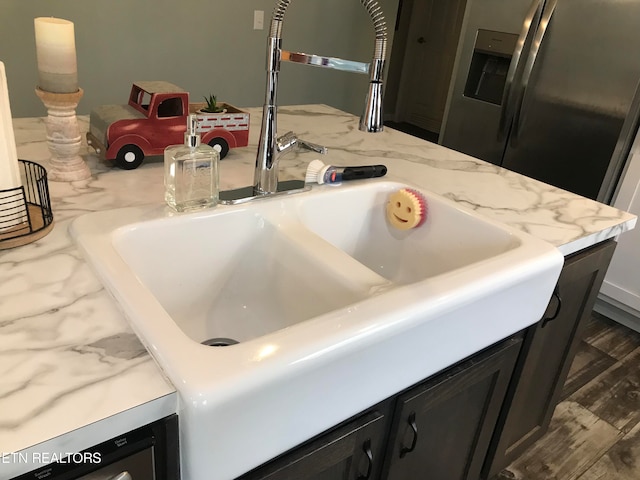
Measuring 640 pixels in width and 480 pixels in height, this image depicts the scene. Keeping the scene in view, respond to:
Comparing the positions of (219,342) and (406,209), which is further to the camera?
(406,209)

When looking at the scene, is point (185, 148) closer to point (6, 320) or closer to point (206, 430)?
point (6, 320)

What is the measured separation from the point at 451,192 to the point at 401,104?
471 cm

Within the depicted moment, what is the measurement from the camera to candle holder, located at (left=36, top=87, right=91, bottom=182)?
3.47 ft

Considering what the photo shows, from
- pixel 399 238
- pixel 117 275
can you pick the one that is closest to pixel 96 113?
pixel 117 275

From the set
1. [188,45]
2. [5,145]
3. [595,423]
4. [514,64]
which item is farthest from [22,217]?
[188,45]

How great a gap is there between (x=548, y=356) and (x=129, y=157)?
1.16 m

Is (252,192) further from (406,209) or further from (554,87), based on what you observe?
(554,87)

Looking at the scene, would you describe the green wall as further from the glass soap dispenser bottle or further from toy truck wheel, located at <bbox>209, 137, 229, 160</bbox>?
the glass soap dispenser bottle

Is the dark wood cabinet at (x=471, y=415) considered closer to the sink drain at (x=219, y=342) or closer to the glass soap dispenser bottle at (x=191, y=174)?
the sink drain at (x=219, y=342)

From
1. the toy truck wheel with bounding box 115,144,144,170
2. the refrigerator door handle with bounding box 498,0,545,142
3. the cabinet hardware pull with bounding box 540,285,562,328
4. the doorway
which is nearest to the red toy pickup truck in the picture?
the toy truck wheel with bounding box 115,144,144,170

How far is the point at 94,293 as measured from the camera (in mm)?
792

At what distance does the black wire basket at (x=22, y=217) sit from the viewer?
0.87 meters

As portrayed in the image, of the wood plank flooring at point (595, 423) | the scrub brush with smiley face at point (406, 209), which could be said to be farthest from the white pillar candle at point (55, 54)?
the wood plank flooring at point (595, 423)

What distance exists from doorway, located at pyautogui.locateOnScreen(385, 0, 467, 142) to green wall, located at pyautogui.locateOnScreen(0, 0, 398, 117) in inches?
63.9
